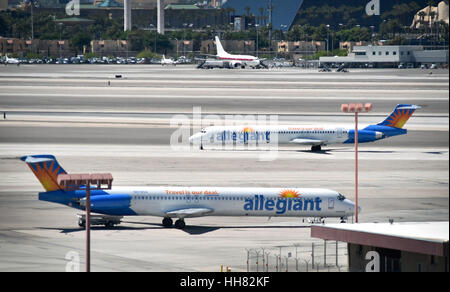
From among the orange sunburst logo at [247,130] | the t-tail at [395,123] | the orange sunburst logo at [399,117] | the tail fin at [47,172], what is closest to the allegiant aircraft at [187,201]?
the tail fin at [47,172]

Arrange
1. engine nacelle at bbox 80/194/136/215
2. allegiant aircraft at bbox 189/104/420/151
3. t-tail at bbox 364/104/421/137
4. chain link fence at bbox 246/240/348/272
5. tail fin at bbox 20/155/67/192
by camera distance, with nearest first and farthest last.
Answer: chain link fence at bbox 246/240/348/272, engine nacelle at bbox 80/194/136/215, tail fin at bbox 20/155/67/192, allegiant aircraft at bbox 189/104/420/151, t-tail at bbox 364/104/421/137

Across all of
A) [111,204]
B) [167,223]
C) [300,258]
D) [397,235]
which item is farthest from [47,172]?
[397,235]

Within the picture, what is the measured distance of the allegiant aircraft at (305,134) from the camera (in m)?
102

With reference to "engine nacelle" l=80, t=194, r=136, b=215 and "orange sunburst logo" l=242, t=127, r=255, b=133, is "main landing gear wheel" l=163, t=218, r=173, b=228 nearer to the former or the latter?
"engine nacelle" l=80, t=194, r=136, b=215

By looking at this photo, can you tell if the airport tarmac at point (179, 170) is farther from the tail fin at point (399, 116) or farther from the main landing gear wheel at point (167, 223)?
the tail fin at point (399, 116)

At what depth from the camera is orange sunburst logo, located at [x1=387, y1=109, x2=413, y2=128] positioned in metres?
103

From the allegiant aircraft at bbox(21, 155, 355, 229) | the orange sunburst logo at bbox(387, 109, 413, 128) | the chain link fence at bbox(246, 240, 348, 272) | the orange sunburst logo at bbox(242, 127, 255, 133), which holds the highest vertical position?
the orange sunburst logo at bbox(387, 109, 413, 128)

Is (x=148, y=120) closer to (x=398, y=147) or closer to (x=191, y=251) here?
(x=398, y=147)

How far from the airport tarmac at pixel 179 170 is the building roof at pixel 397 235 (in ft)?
5.19

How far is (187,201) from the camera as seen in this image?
61719mm

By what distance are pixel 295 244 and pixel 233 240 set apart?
13.6 ft

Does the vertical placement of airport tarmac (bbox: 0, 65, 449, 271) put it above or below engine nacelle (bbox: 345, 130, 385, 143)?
below

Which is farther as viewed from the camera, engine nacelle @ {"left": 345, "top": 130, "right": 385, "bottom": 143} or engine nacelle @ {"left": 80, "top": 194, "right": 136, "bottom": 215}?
engine nacelle @ {"left": 345, "top": 130, "right": 385, "bottom": 143}

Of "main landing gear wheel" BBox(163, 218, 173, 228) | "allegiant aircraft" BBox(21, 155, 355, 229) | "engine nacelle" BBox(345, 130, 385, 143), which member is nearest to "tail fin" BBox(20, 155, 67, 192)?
"allegiant aircraft" BBox(21, 155, 355, 229)
